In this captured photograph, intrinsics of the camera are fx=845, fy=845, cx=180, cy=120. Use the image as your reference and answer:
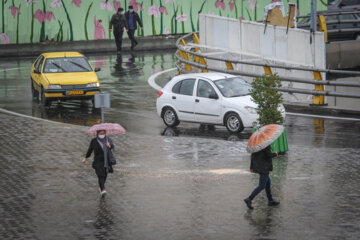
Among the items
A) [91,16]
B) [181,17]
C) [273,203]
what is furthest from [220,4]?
[273,203]

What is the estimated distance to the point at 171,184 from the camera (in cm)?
1502

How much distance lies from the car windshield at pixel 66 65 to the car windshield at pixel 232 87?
6449 millimetres

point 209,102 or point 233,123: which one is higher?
point 209,102

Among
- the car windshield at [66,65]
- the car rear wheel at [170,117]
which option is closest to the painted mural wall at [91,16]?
the car windshield at [66,65]

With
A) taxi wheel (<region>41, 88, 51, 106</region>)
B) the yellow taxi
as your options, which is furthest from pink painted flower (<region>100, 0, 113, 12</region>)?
taxi wheel (<region>41, 88, 51, 106</region>)

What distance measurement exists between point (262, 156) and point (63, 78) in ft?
44.0

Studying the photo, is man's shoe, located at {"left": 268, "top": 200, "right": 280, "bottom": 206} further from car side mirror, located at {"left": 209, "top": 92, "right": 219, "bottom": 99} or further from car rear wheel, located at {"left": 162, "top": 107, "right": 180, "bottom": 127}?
car rear wheel, located at {"left": 162, "top": 107, "right": 180, "bottom": 127}

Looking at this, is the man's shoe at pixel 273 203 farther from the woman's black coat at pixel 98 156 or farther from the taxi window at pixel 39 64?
the taxi window at pixel 39 64

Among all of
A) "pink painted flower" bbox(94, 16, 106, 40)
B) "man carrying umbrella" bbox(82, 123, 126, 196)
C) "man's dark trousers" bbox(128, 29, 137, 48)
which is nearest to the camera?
"man carrying umbrella" bbox(82, 123, 126, 196)

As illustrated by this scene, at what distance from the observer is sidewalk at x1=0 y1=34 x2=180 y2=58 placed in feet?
134

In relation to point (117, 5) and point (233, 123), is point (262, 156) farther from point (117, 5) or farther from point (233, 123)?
point (117, 5)

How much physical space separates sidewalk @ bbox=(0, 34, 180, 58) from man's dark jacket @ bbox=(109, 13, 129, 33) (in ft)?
8.51

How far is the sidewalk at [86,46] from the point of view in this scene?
40.8 metres

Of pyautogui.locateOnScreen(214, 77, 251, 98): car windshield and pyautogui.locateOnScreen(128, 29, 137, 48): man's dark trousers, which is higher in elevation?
pyautogui.locateOnScreen(128, 29, 137, 48): man's dark trousers
